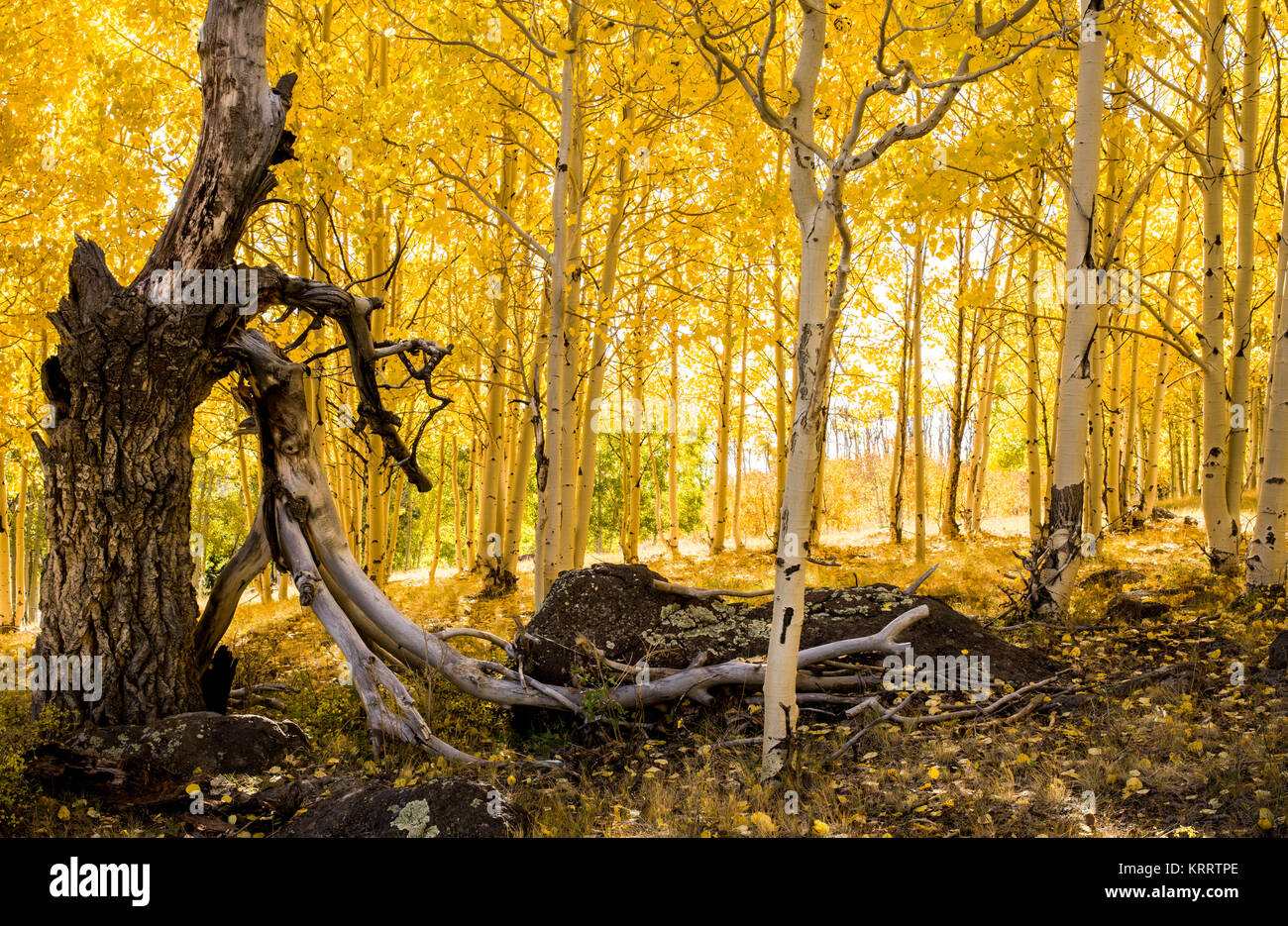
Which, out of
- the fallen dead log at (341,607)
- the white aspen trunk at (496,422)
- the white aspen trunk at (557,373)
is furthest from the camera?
the white aspen trunk at (496,422)

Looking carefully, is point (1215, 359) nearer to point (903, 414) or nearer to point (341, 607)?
point (903, 414)

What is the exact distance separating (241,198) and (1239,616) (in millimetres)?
8220

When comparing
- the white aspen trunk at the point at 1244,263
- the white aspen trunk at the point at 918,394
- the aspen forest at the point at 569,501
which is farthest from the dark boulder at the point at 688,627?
the white aspen trunk at the point at 918,394

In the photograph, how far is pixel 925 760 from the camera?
180 inches

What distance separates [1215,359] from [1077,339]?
2.46m

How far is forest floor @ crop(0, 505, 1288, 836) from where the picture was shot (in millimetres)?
3811

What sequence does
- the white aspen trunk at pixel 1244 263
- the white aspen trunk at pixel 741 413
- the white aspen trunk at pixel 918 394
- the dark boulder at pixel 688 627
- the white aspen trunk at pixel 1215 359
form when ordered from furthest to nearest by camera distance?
1. the white aspen trunk at pixel 741 413
2. the white aspen trunk at pixel 918 394
3. the white aspen trunk at pixel 1215 359
4. the white aspen trunk at pixel 1244 263
5. the dark boulder at pixel 688 627

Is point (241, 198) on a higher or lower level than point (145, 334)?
higher

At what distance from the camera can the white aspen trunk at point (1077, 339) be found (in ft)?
22.2

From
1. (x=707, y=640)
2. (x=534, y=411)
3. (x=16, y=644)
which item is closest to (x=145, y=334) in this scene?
(x=534, y=411)

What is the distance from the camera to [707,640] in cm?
625

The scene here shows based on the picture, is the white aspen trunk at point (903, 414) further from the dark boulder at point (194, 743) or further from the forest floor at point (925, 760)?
the dark boulder at point (194, 743)

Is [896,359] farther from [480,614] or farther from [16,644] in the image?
[16,644]

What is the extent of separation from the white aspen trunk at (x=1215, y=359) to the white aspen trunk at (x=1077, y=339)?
2.29 m
